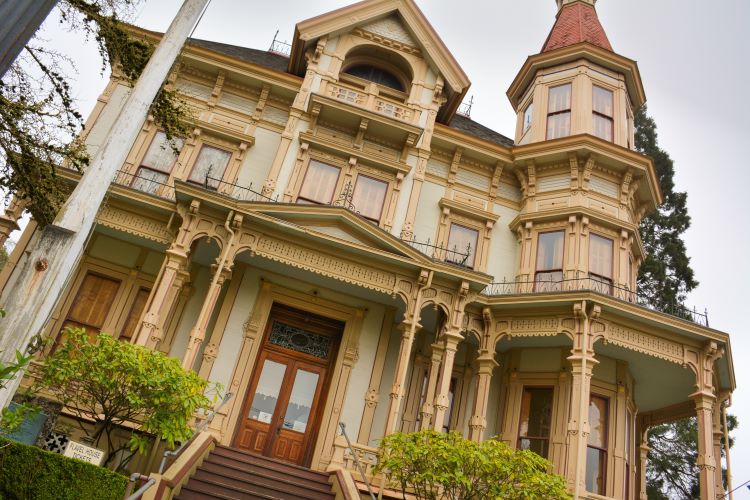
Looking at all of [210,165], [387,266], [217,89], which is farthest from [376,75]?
[387,266]

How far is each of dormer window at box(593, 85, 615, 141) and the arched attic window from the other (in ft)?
19.5

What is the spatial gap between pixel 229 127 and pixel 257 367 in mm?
6885

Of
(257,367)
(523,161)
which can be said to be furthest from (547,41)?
(257,367)

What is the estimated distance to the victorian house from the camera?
1195cm

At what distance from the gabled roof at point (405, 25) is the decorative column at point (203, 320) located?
815 centimetres

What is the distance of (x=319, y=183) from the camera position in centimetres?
1481

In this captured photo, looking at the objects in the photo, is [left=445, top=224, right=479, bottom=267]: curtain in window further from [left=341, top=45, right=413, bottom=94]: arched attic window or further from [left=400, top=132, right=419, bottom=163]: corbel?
[left=341, top=45, right=413, bottom=94]: arched attic window

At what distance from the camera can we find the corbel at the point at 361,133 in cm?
1511

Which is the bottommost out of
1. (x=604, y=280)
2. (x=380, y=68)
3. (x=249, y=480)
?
(x=249, y=480)

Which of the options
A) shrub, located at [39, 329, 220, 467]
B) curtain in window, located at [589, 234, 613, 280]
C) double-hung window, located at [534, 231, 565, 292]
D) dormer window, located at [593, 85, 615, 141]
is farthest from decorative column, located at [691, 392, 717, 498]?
shrub, located at [39, 329, 220, 467]

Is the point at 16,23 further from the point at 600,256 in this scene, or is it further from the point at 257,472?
the point at 600,256

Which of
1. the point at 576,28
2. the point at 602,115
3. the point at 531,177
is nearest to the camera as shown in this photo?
the point at 531,177

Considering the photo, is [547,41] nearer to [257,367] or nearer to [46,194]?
[257,367]

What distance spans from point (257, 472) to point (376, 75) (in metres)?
12.6
